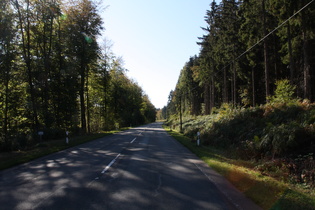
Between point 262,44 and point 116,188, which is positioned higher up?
point 262,44

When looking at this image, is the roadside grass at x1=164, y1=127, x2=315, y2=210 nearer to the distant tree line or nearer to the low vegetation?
the low vegetation

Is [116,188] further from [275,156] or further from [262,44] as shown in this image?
[262,44]

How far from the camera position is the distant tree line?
18.0 meters

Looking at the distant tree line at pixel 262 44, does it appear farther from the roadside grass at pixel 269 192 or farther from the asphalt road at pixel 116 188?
the asphalt road at pixel 116 188

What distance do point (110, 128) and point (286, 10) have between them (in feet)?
110

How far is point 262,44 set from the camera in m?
24.8

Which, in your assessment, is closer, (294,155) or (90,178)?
(90,178)

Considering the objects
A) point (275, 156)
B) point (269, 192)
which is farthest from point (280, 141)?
point (269, 192)

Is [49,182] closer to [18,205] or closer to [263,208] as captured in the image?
[18,205]

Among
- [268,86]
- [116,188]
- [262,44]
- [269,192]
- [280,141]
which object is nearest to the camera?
[269,192]

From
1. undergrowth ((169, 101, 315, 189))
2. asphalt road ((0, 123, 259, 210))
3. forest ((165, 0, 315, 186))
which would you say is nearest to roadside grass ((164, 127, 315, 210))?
asphalt road ((0, 123, 259, 210))

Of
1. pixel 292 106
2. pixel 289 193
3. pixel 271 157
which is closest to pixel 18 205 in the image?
pixel 289 193

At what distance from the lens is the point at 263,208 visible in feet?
16.3

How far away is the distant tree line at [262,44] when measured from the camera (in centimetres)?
1795
